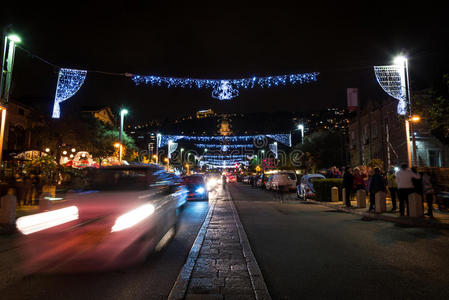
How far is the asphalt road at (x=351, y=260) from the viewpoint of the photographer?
13.3 feet

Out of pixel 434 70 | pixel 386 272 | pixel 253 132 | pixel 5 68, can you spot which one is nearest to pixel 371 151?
pixel 253 132

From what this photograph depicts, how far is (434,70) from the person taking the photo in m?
13.7

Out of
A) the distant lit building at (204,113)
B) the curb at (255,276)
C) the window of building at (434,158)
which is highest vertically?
the distant lit building at (204,113)

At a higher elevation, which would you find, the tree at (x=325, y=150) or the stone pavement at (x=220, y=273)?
the tree at (x=325, y=150)

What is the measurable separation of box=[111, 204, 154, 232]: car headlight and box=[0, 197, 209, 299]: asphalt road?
0.75 m

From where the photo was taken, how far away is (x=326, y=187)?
1697cm

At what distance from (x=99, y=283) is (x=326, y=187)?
1469cm

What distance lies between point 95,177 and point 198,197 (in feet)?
36.8

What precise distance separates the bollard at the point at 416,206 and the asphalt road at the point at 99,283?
827 cm

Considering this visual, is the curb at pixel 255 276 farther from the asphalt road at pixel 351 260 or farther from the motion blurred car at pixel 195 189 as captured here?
the motion blurred car at pixel 195 189

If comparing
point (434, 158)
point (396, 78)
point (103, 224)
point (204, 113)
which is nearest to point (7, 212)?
point (103, 224)

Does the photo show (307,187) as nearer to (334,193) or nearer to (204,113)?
(334,193)

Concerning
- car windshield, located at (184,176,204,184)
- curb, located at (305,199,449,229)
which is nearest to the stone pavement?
curb, located at (305,199,449,229)

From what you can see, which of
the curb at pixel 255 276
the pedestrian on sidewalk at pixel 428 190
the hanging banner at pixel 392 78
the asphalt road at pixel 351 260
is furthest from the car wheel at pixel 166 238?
the hanging banner at pixel 392 78
